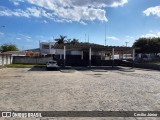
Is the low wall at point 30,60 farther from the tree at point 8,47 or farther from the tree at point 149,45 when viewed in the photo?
the tree at point 8,47

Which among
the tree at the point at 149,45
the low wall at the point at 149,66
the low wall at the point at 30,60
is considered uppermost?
the tree at the point at 149,45

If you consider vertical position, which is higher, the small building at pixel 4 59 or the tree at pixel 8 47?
the tree at pixel 8 47

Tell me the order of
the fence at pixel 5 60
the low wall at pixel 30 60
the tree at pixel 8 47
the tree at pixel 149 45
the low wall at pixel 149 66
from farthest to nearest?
the tree at pixel 8 47 < the tree at pixel 149 45 < the low wall at pixel 30 60 < the fence at pixel 5 60 < the low wall at pixel 149 66

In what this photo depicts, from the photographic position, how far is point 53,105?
12.4 metres

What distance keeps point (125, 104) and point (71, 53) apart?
54.0 meters

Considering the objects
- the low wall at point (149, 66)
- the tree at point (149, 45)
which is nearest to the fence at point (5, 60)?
the low wall at point (149, 66)

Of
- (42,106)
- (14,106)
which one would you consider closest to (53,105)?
(42,106)

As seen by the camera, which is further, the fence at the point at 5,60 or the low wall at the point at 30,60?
the low wall at the point at 30,60

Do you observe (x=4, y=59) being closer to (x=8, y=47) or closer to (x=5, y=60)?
(x=5, y=60)

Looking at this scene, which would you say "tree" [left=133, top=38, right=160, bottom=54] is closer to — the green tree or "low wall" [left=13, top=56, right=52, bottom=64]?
"low wall" [left=13, top=56, right=52, bottom=64]

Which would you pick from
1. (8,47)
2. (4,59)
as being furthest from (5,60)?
(8,47)

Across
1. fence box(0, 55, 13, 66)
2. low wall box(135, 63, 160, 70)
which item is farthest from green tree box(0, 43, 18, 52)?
low wall box(135, 63, 160, 70)

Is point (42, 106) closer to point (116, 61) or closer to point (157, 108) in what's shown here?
point (157, 108)

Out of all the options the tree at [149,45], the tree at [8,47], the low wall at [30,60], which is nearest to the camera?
the low wall at [30,60]
